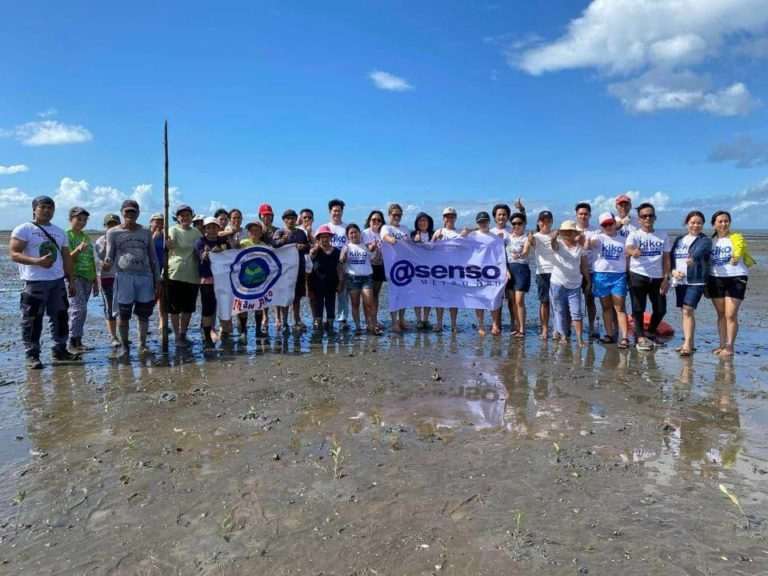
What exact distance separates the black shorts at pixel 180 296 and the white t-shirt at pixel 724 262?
8.39m

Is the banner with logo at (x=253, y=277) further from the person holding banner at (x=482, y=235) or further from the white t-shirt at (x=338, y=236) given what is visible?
the person holding banner at (x=482, y=235)

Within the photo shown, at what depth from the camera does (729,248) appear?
25.9 ft

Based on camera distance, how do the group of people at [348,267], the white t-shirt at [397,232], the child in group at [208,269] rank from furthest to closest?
the white t-shirt at [397,232] < the child in group at [208,269] < the group of people at [348,267]

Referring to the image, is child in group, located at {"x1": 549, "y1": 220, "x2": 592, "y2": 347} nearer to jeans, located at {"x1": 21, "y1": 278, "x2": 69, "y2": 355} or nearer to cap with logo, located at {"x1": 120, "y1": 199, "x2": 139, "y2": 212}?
cap with logo, located at {"x1": 120, "y1": 199, "x2": 139, "y2": 212}

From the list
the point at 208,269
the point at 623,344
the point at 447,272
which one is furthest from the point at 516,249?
the point at 208,269

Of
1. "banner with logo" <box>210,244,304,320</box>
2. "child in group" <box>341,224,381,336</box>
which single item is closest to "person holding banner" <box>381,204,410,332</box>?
"child in group" <box>341,224,381,336</box>

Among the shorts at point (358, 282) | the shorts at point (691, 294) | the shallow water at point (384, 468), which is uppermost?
the shorts at point (358, 282)

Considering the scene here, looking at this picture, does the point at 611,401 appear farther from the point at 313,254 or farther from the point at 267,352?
the point at 313,254

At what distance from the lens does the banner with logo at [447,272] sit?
10.1 metres

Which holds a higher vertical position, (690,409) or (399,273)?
(399,273)

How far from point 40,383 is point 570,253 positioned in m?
8.02

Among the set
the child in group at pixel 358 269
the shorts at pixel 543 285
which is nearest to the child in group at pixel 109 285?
the child in group at pixel 358 269

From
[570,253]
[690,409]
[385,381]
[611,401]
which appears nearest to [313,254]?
[385,381]

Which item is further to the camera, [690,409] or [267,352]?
[267,352]
